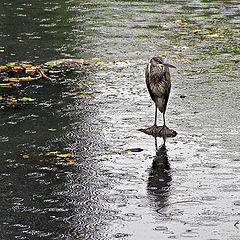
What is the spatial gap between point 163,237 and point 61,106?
4.52 m

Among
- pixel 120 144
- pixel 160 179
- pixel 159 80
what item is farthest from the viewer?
pixel 159 80

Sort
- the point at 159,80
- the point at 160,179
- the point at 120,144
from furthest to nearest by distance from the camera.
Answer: the point at 159,80, the point at 120,144, the point at 160,179

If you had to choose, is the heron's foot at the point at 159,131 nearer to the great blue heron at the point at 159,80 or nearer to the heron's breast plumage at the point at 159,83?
the great blue heron at the point at 159,80

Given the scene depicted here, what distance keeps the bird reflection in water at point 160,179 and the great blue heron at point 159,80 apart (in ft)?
2.76

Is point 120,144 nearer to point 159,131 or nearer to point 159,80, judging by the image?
point 159,131

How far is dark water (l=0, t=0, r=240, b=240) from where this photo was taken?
17.5 ft

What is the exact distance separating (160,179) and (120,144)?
1225mm

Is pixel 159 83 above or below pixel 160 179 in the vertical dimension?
above

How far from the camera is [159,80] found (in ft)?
25.5

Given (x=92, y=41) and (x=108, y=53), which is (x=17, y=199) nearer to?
(x=108, y=53)

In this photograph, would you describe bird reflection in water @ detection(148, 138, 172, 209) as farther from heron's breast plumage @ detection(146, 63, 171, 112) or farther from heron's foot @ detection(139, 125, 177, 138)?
heron's breast plumage @ detection(146, 63, 171, 112)

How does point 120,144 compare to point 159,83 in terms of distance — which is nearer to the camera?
point 120,144

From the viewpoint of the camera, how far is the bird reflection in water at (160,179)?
5.78 metres

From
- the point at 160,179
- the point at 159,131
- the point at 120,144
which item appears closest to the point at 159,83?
the point at 159,131
